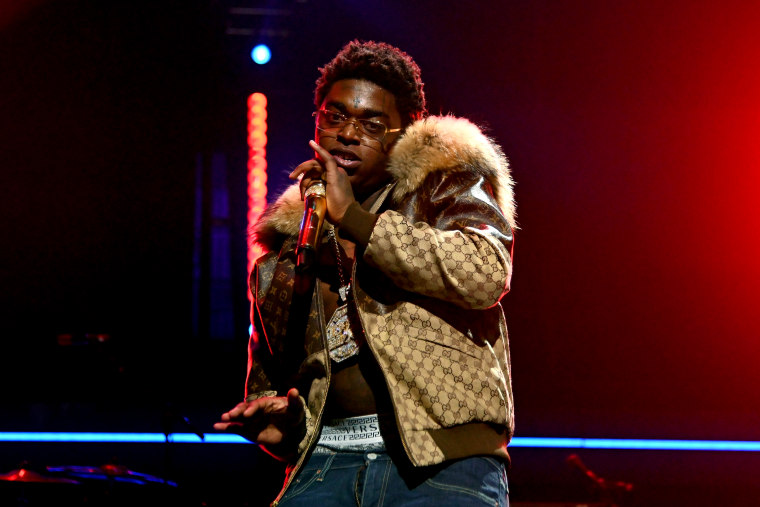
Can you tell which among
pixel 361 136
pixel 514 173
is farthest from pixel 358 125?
pixel 514 173

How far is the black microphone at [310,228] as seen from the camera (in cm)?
171

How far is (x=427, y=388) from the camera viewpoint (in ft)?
5.44

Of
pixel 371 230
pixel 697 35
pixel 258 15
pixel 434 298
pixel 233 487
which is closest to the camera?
pixel 371 230

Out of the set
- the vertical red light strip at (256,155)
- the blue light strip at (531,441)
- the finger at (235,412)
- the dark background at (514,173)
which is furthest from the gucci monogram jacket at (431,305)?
the vertical red light strip at (256,155)

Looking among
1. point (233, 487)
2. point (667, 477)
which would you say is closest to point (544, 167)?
point (667, 477)

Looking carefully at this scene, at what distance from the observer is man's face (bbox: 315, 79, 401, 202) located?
209cm

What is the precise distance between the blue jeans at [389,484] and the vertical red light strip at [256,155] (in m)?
3.70

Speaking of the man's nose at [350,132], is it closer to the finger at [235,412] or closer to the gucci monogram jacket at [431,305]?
the gucci monogram jacket at [431,305]

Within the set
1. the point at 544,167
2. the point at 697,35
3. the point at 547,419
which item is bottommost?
the point at 547,419

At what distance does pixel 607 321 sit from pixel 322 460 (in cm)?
349

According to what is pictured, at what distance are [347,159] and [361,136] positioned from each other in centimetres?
7

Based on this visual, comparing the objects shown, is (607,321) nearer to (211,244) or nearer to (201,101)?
(211,244)

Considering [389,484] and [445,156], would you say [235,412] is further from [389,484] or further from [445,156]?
[445,156]

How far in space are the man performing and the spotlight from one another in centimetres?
341
